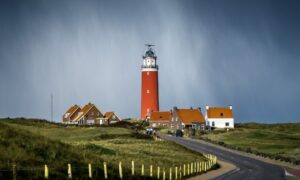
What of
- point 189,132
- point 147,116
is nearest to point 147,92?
point 147,116

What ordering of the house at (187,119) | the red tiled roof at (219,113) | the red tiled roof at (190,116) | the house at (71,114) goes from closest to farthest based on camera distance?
the house at (187,119) < the red tiled roof at (190,116) < the house at (71,114) < the red tiled roof at (219,113)

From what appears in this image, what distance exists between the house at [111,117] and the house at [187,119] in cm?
1680

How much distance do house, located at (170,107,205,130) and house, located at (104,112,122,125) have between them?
1680cm

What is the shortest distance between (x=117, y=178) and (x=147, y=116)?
12621 cm

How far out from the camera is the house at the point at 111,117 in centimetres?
16074

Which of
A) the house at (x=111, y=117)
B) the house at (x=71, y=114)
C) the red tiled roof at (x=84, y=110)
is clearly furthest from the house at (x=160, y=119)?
the house at (x=71, y=114)

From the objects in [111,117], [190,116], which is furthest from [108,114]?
[190,116]

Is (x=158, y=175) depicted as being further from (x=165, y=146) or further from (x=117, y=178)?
(x=165, y=146)

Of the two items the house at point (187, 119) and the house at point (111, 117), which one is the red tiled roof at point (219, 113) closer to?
the house at point (187, 119)

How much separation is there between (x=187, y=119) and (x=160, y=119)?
988 centimetres

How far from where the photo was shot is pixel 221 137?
424 feet

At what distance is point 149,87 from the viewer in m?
160

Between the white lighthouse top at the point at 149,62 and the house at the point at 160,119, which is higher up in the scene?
the white lighthouse top at the point at 149,62

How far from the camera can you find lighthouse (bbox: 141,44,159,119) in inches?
6319
